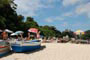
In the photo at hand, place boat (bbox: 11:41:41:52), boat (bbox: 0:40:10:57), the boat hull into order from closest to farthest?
1. the boat hull
2. boat (bbox: 0:40:10:57)
3. boat (bbox: 11:41:41:52)

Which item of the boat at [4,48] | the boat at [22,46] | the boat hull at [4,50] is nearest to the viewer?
the boat hull at [4,50]

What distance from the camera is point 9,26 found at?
159ft

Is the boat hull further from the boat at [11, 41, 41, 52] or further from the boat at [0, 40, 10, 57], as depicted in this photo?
the boat at [11, 41, 41, 52]

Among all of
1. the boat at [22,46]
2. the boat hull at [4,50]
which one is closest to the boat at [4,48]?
the boat hull at [4,50]

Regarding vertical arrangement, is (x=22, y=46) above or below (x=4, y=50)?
above

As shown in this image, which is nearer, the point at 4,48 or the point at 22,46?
the point at 4,48

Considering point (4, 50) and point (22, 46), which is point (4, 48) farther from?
point (22, 46)

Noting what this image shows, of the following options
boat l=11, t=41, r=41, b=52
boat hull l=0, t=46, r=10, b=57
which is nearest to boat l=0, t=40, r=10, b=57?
boat hull l=0, t=46, r=10, b=57

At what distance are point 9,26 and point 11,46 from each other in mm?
31008

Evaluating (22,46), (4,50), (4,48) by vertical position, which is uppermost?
(22,46)

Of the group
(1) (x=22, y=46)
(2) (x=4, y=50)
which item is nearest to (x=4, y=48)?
(2) (x=4, y=50)

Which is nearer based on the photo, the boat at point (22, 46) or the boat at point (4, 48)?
the boat at point (4, 48)

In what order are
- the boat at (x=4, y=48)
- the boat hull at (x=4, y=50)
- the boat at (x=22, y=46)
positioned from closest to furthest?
the boat hull at (x=4, y=50) → the boat at (x=4, y=48) → the boat at (x=22, y=46)

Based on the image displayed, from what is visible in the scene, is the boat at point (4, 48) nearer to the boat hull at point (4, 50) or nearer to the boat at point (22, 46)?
the boat hull at point (4, 50)
